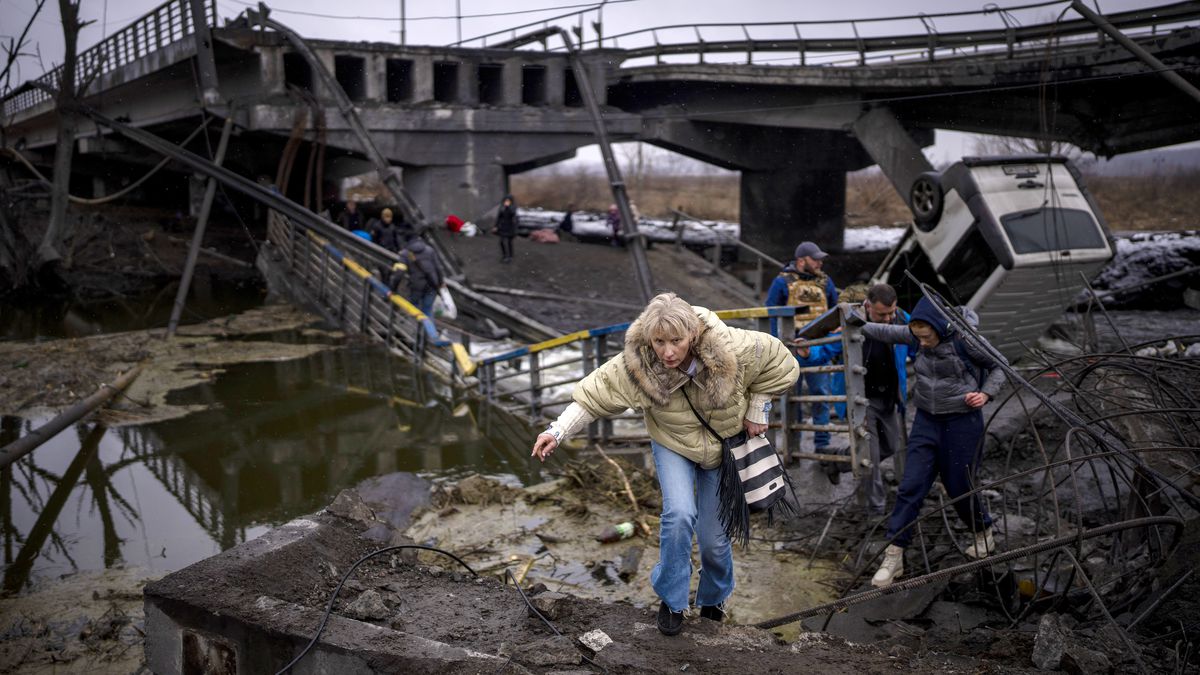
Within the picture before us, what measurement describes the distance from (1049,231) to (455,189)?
20.2m

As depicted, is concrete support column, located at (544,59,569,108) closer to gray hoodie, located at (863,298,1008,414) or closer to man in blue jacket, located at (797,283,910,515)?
man in blue jacket, located at (797,283,910,515)

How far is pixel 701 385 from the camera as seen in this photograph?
4086 mm

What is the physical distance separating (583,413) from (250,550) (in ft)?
7.27

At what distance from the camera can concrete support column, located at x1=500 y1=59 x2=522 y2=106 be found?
29828 millimetres

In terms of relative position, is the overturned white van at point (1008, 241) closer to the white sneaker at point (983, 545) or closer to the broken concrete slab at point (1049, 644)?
the white sneaker at point (983, 545)

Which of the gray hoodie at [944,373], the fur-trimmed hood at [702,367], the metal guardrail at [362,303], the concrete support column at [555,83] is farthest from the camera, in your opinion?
the concrete support column at [555,83]

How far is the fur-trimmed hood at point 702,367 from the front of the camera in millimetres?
4055

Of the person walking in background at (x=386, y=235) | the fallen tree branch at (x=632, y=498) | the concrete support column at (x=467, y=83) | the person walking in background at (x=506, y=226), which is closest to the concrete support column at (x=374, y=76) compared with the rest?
the concrete support column at (x=467, y=83)

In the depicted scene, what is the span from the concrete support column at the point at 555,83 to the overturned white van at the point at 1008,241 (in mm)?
19165

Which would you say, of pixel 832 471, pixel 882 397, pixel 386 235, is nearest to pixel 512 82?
pixel 386 235

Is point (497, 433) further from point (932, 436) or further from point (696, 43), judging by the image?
point (696, 43)

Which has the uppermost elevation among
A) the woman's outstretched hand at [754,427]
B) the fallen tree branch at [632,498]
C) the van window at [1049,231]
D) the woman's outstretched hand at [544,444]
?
the van window at [1049,231]

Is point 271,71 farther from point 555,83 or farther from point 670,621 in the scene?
point 670,621

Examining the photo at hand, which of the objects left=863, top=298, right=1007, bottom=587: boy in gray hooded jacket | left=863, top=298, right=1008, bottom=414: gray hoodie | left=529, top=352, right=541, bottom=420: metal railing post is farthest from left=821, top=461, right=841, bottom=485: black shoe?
left=529, top=352, right=541, bottom=420: metal railing post
